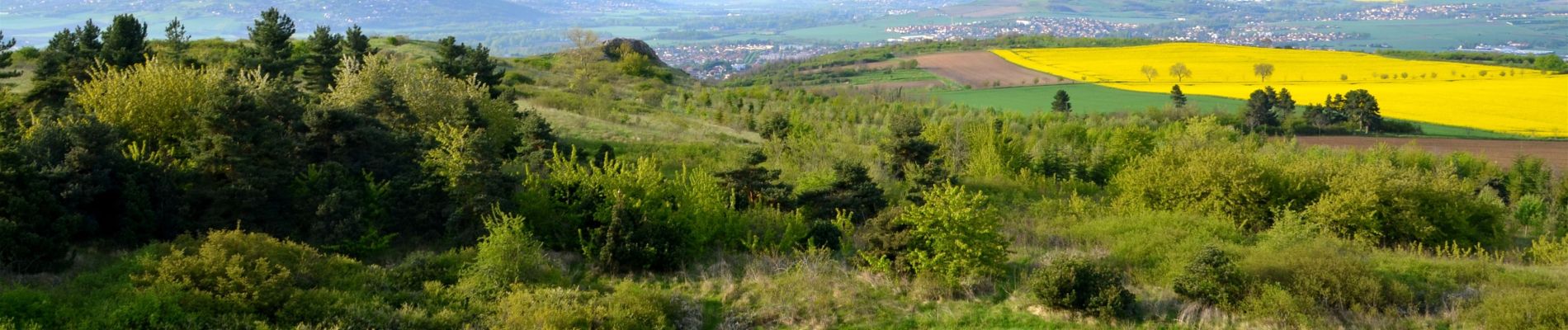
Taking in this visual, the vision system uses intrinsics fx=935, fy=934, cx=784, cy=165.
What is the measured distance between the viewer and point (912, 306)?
11.9 m

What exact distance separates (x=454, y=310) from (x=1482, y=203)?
19205 mm

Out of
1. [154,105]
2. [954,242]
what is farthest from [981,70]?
[154,105]

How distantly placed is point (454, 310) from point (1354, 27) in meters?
137

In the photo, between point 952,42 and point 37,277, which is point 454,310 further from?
point 952,42

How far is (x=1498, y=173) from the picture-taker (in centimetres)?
3188

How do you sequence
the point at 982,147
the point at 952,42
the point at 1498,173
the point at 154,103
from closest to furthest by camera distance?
the point at 154,103, the point at 982,147, the point at 1498,173, the point at 952,42

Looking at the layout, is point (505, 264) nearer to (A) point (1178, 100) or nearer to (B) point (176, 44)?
(B) point (176, 44)

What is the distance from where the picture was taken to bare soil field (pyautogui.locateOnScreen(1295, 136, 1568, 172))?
34.7 m

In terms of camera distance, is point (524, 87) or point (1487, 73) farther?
point (1487, 73)

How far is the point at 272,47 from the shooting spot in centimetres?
2692

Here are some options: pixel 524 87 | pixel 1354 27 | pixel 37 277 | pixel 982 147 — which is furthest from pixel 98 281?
pixel 1354 27

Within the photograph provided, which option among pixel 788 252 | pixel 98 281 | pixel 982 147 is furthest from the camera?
pixel 982 147

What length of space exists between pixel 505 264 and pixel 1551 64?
76.1 metres

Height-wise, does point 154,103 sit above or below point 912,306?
above
